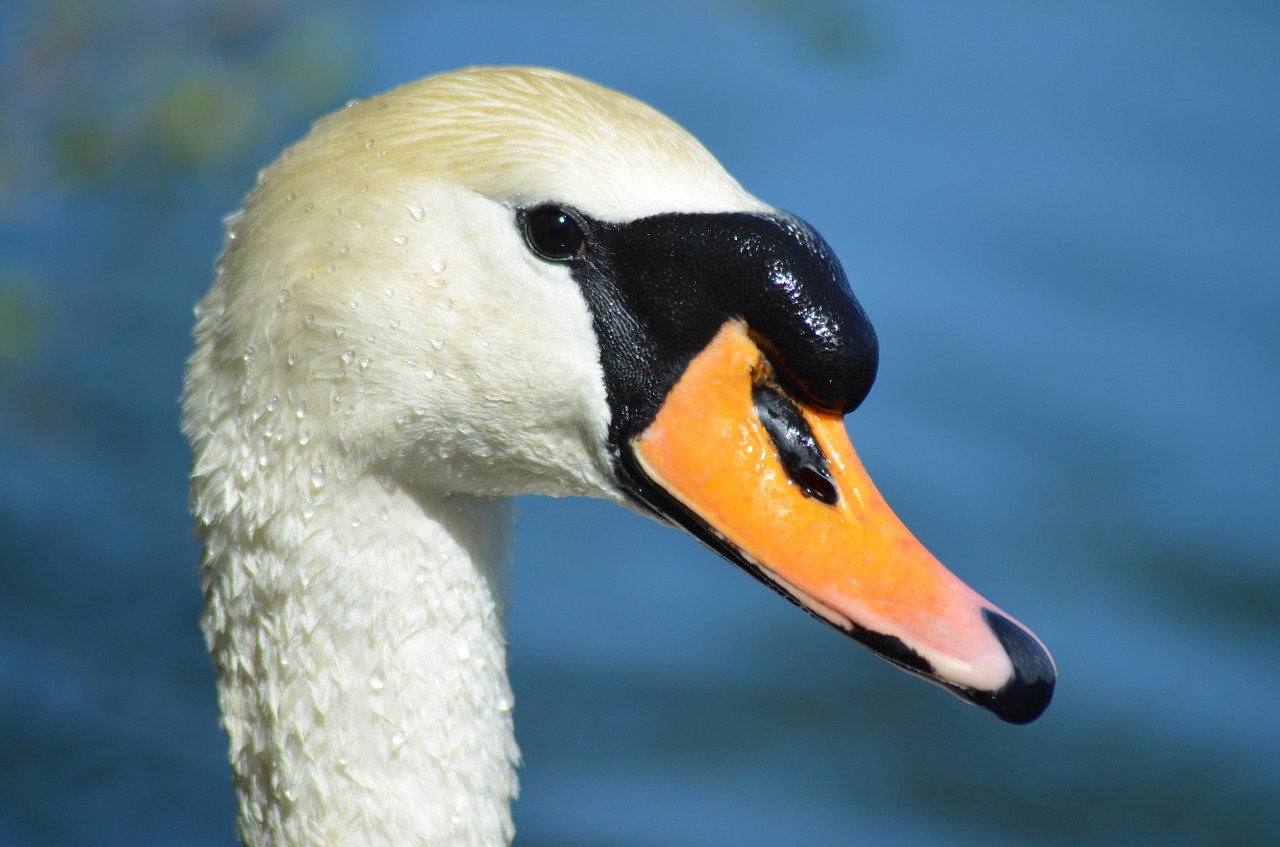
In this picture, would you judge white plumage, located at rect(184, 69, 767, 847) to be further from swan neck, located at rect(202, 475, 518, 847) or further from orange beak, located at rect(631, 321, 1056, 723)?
orange beak, located at rect(631, 321, 1056, 723)

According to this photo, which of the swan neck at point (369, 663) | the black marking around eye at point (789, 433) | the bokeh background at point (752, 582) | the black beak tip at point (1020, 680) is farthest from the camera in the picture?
the bokeh background at point (752, 582)

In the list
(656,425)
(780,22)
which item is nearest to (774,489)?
(656,425)

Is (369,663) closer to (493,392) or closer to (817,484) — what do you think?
(493,392)

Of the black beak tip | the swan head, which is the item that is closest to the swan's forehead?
the swan head

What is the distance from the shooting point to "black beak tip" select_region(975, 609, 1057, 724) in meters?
2.20

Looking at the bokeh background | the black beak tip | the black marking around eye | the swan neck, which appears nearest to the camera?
the black beak tip

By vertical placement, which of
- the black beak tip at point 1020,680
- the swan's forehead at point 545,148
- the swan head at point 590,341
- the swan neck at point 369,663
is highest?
the swan's forehead at point 545,148

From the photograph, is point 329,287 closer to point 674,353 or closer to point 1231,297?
point 674,353

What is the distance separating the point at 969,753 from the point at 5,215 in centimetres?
458

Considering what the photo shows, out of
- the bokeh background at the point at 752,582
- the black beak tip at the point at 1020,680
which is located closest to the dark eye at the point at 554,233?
the black beak tip at the point at 1020,680

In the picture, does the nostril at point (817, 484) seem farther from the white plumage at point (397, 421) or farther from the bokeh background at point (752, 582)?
the bokeh background at point (752, 582)

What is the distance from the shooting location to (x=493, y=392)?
2375 millimetres

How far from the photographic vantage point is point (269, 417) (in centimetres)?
242

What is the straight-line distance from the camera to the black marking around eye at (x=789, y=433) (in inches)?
90.9
